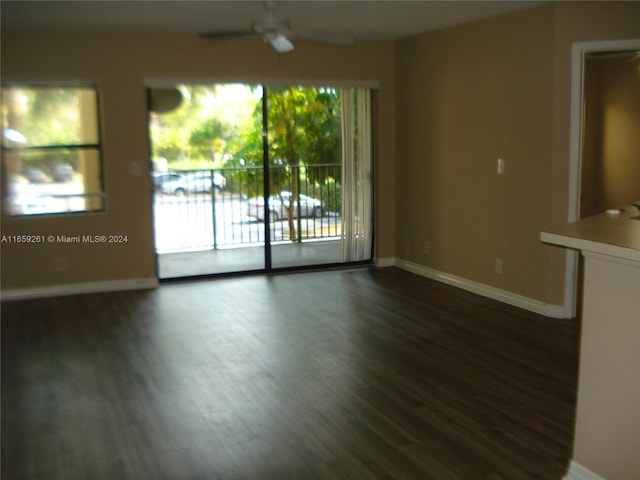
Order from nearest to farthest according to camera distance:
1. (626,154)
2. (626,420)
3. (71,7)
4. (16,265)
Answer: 1. (626,420)
2. (71,7)
3. (16,265)
4. (626,154)

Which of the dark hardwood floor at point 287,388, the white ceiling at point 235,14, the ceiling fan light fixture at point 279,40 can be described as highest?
the white ceiling at point 235,14

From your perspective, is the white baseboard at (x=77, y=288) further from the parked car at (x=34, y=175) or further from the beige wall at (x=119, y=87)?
the parked car at (x=34, y=175)

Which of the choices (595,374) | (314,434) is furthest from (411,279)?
(595,374)

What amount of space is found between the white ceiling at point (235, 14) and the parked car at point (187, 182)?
1.43 meters

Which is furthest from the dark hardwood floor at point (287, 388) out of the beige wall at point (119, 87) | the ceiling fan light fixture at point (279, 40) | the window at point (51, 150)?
the ceiling fan light fixture at point (279, 40)

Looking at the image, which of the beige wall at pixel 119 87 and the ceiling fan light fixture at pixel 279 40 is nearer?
the ceiling fan light fixture at pixel 279 40

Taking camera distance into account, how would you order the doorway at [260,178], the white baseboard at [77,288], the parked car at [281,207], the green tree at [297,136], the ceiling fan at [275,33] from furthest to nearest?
the parked car at [281,207]
the green tree at [297,136]
the doorway at [260,178]
the white baseboard at [77,288]
the ceiling fan at [275,33]

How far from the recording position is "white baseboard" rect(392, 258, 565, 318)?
4.87m

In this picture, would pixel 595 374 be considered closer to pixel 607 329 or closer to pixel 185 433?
pixel 607 329

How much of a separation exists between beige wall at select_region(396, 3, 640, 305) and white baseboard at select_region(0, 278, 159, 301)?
266 centimetres

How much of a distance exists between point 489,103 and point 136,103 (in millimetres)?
3090

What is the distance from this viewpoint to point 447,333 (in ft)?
14.8

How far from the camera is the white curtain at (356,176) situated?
6552 mm

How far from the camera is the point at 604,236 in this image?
2.32 m
